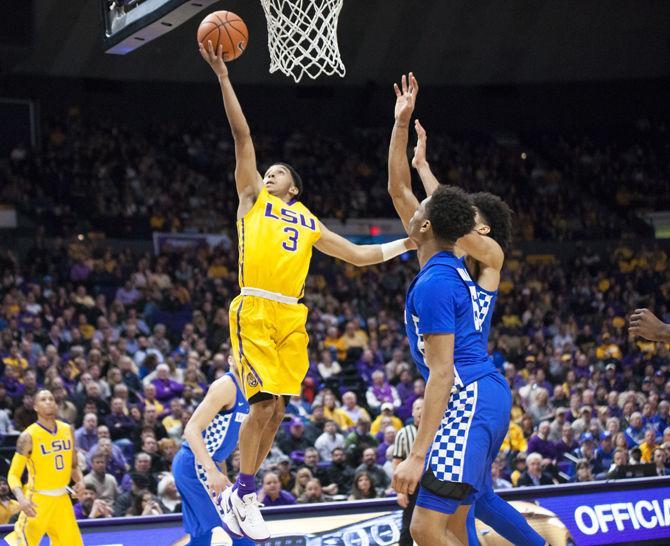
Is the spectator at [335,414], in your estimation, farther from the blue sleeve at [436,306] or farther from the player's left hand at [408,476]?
the player's left hand at [408,476]

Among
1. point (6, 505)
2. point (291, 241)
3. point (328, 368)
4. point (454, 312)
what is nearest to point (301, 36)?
point (291, 241)

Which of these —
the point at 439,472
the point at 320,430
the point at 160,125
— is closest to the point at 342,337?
the point at 320,430

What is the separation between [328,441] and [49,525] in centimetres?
413

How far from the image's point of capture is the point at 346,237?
21609 millimetres

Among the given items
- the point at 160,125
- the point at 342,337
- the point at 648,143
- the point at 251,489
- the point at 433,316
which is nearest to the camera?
the point at 433,316

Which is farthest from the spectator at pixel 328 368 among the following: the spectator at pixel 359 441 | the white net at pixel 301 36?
the white net at pixel 301 36

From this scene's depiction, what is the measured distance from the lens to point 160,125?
77.0 feet

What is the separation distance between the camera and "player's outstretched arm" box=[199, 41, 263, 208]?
6.07 metres

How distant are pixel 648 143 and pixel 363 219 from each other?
820 cm

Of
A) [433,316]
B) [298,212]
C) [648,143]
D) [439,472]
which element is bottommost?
[439,472]

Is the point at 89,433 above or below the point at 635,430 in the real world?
above

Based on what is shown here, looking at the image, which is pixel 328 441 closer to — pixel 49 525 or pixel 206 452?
pixel 49 525

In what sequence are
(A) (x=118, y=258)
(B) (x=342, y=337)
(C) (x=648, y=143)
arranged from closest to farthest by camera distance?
(B) (x=342, y=337) → (A) (x=118, y=258) → (C) (x=648, y=143)

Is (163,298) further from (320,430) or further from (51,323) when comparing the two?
(320,430)
